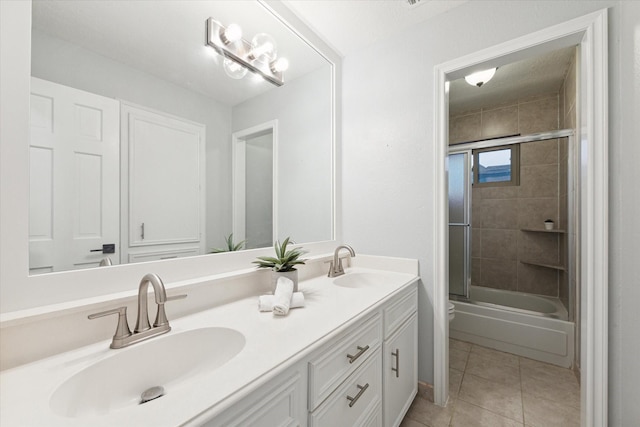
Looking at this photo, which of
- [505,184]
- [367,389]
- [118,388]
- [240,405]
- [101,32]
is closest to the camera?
[240,405]

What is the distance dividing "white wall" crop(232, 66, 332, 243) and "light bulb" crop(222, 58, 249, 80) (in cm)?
15

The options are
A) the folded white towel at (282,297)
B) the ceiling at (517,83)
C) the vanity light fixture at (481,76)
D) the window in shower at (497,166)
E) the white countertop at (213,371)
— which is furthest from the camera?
the window in shower at (497,166)

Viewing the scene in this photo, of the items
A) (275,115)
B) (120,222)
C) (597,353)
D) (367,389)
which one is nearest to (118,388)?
(120,222)

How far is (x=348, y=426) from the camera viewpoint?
90cm

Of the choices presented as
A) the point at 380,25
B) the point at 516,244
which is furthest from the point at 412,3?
the point at 516,244

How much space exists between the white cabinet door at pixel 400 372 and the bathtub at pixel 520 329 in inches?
43.1

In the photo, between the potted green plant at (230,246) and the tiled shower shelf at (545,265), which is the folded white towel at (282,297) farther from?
the tiled shower shelf at (545,265)

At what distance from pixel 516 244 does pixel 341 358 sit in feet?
9.57

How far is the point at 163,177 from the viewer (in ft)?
3.40

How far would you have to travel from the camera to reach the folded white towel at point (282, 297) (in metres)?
0.96

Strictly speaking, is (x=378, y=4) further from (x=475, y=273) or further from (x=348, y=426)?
(x=475, y=273)

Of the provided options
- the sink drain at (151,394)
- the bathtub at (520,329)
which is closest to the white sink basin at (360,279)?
the sink drain at (151,394)

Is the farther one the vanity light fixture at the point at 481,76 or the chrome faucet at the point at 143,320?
the vanity light fixture at the point at 481,76

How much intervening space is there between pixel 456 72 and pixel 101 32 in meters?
1.72
